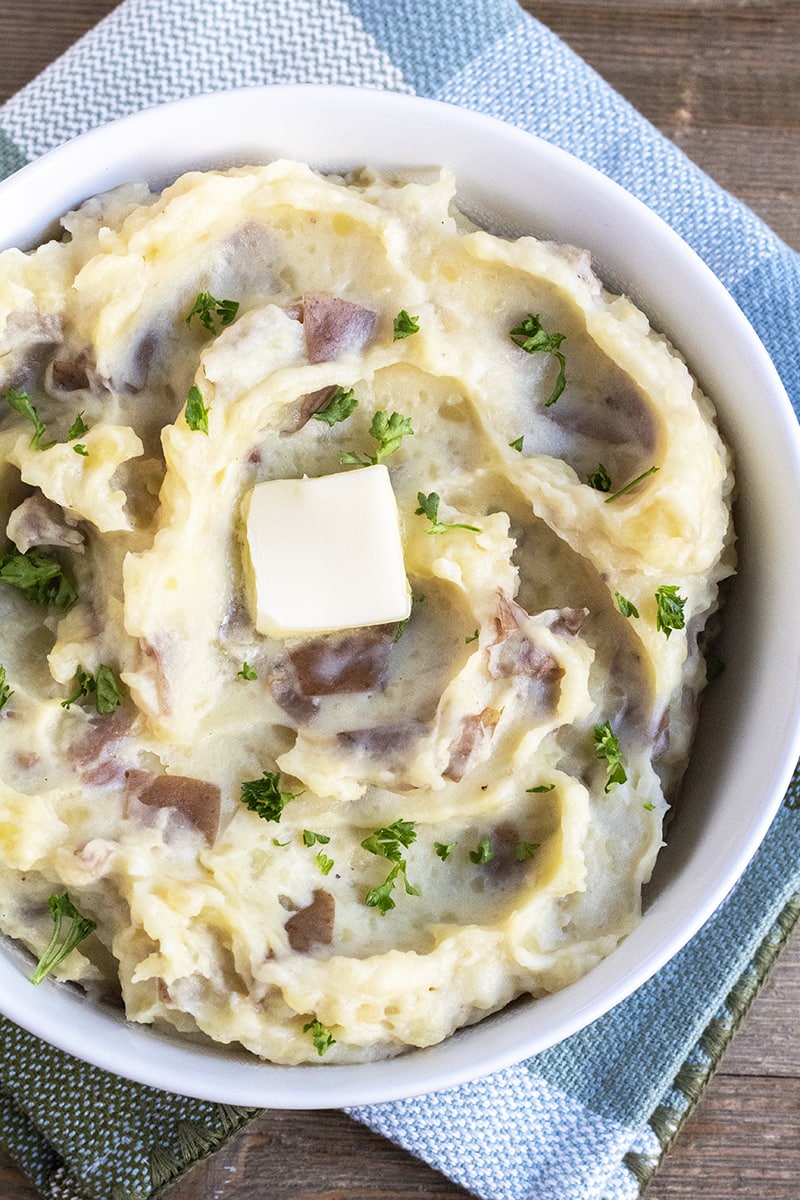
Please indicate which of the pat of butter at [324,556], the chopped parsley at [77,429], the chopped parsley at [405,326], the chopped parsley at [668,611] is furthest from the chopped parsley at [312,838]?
the chopped parsley at [405,326]

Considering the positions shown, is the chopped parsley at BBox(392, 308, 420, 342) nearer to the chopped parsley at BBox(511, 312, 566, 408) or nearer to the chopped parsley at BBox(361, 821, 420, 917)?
the chopped parsley at BBox(511, 312, 566, 408)

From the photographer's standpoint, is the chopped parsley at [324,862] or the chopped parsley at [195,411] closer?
the chopped parsley at [195,411]

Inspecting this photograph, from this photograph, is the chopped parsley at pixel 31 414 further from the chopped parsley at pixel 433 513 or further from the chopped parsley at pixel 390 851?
the chopped parsley at pixel 390 851

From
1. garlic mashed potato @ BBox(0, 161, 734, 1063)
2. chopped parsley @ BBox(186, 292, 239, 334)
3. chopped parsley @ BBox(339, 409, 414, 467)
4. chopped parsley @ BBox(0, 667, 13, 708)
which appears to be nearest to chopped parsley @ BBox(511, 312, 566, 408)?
garlic mashed potato @ BBox(0, 161, 734, 1063)

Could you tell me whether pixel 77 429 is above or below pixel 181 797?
above

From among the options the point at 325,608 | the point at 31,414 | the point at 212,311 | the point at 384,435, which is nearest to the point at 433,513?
the point at 384,435

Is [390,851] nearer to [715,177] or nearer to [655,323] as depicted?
[655,323]

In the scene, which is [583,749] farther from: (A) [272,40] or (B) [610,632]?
(A) [272,40]
